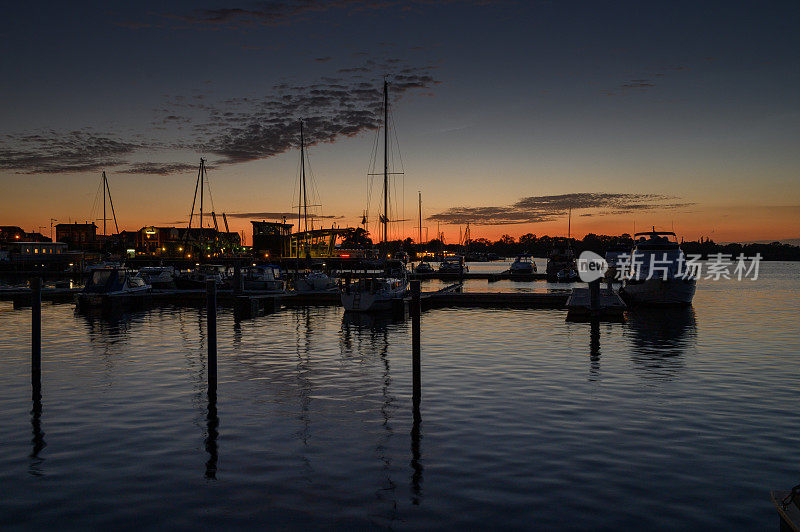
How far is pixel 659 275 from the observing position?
41.8 metres

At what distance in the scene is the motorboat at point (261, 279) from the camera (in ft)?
178

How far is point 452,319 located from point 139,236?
18160 centimetres

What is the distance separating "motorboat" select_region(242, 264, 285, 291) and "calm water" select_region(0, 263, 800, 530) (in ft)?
91.2

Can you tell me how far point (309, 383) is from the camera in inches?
743

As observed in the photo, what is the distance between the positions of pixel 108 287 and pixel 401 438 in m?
39.5

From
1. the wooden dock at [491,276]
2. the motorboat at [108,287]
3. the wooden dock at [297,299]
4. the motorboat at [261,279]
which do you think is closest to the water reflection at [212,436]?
the wooden dock at [297,299]

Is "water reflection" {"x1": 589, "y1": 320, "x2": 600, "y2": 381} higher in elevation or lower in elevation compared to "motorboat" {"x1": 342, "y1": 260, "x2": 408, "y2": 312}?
lower

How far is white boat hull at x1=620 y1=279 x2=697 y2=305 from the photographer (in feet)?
137

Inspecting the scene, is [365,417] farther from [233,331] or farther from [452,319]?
[452,319]

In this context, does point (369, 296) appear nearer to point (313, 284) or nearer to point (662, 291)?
point (313, 284)

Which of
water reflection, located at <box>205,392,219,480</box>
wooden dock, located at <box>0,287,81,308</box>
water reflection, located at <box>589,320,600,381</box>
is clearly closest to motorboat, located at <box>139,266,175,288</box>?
wooden dock, located at <box>0,287,81,308</box>

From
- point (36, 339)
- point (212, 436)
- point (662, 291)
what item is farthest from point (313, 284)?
point (212, 436)

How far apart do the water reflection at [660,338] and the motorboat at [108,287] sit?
36.1 m

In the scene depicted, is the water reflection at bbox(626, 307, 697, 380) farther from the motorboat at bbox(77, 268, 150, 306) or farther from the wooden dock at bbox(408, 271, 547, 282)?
the motorboat at bbox(77, 268, 150, 306)
